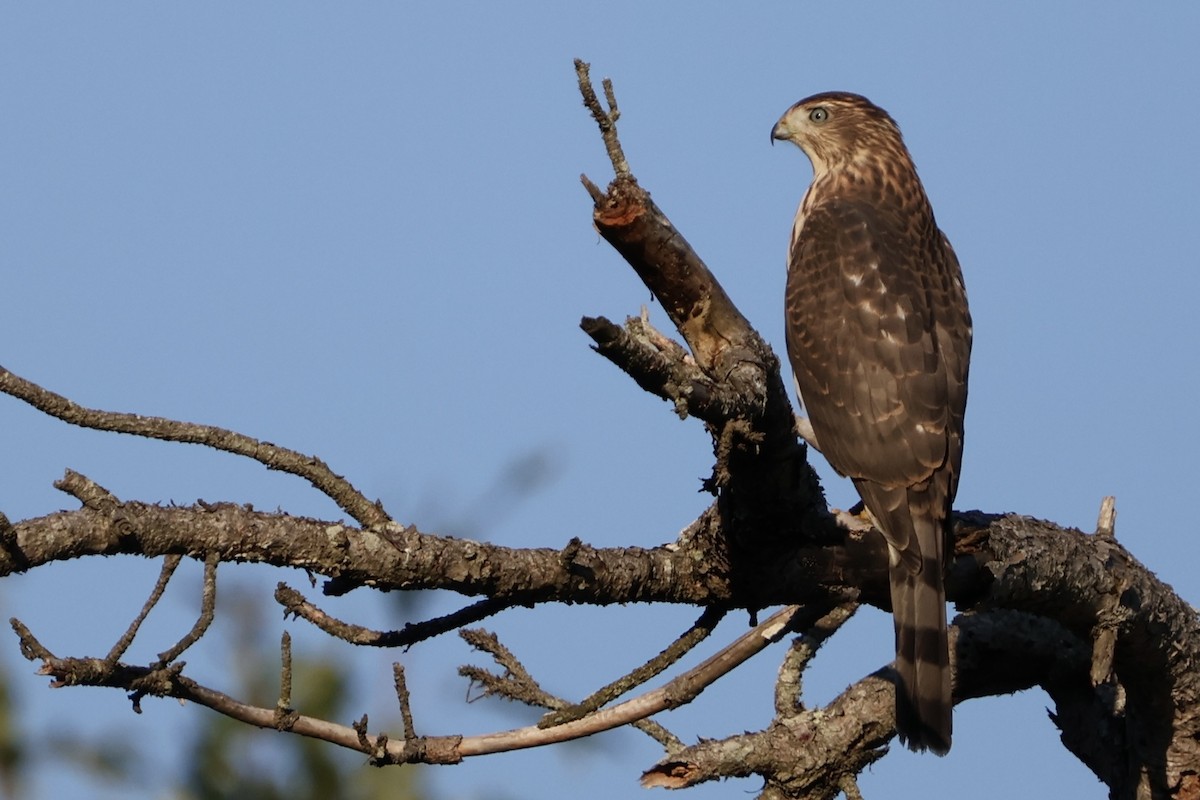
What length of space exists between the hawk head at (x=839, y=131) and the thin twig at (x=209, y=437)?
4028 millimetres

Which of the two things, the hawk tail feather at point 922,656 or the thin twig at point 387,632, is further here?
the hawk tail feather at point 922,656

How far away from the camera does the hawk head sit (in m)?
6.86

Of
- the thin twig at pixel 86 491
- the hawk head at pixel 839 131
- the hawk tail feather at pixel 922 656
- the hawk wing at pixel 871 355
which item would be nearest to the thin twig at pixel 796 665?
the hawk tail feather at pixel 922 656

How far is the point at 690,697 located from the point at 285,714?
133 cm

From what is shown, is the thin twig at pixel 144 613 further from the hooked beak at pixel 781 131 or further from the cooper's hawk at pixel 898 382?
the hooked beak at pixel 781 131

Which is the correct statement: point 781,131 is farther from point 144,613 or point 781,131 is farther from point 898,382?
point 144,613

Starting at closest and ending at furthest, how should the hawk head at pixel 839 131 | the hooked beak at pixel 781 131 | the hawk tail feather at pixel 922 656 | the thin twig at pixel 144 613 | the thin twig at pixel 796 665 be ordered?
the thin twig at pixel 144 613 → the hawk tail feather at pixel 922 656 → the thin twig at pixel 796 665 → the hawk head at pixel 839 131 → the hooked beak at pixel 781 131

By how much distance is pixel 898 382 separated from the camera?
17.3 ft

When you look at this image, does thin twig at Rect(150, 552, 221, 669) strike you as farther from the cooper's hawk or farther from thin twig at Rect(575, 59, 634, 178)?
the cooper's hawk

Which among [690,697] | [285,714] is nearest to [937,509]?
[690,697]

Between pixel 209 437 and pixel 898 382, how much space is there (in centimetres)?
291

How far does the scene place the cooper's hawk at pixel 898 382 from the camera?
472cm

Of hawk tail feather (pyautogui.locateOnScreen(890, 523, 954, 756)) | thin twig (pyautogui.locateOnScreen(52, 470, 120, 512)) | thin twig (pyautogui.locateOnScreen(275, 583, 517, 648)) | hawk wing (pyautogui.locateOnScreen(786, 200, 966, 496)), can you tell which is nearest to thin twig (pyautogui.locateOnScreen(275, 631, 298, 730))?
thin twig (pyautogui.locateOnScreen(275, 583, 517, 648))

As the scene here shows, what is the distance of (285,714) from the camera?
3.56 meters
